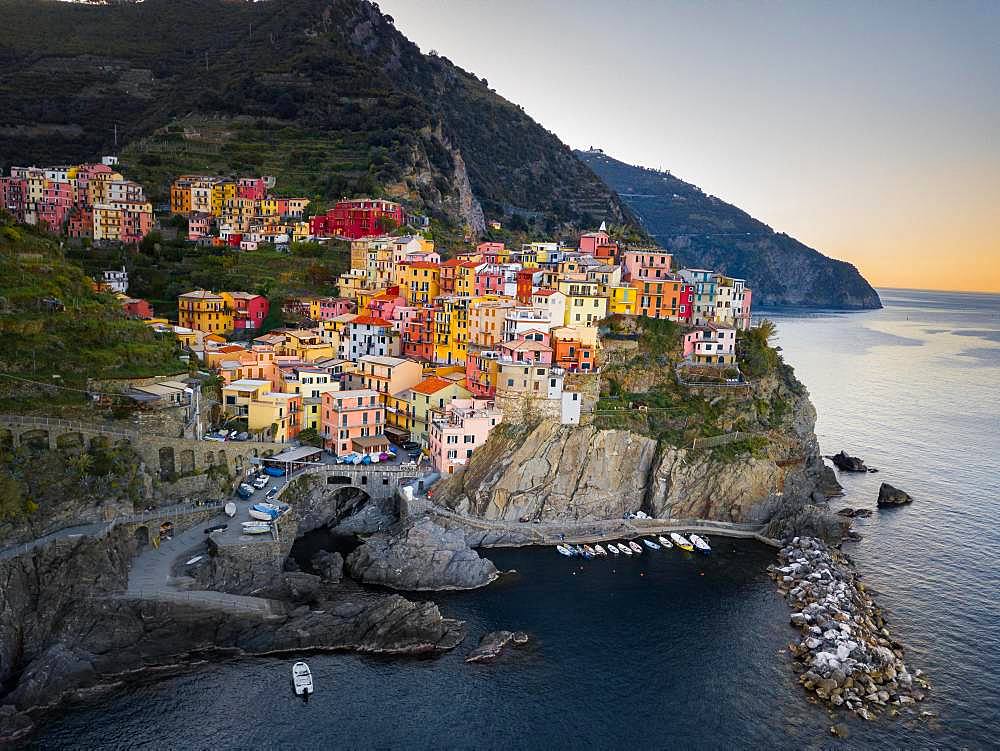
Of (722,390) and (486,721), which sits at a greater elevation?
(722,390)

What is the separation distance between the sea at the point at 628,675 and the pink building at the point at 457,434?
24.8ft

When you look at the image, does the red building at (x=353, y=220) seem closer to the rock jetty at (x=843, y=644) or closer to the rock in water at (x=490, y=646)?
the rock in water at (x=490, y=646)

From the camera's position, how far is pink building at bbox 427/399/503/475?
48531mm

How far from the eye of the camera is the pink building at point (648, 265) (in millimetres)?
65688

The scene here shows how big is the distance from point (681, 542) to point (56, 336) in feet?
131

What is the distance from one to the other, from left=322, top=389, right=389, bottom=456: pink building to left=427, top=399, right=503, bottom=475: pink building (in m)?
3.78

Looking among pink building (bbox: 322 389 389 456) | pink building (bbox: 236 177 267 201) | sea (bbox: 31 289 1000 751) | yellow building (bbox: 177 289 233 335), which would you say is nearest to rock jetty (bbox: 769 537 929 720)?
sea (bbox: 31 289 1000 751)

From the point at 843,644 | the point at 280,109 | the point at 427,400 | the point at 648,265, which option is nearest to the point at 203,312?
the point at 427,400

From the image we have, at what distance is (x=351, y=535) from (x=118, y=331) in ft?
64.1

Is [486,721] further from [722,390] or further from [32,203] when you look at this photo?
[32,203]

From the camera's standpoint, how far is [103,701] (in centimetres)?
2995

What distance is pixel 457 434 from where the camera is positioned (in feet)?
160

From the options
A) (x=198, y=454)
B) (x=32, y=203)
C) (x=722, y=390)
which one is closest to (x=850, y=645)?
(x=722, y=390)

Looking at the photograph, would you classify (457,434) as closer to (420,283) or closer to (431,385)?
(431,385)
